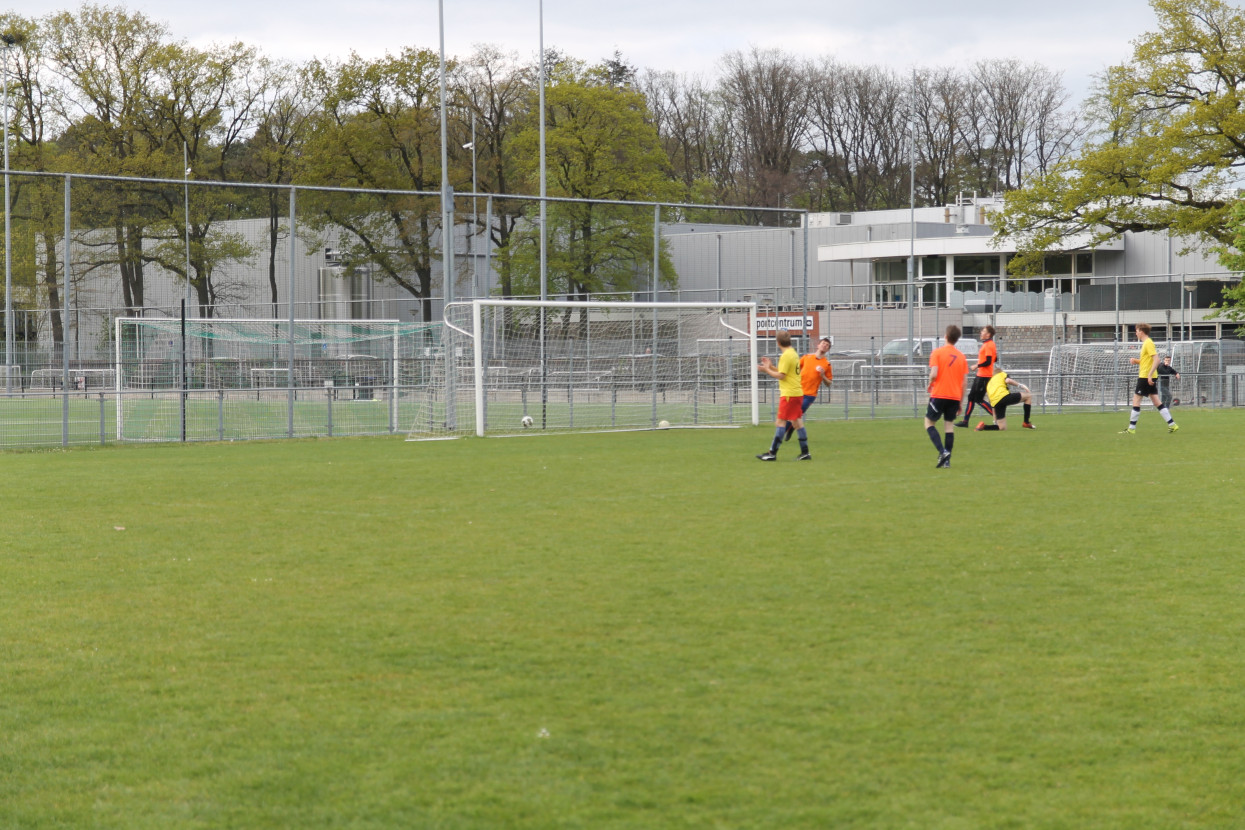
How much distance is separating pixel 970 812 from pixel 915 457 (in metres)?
13.8

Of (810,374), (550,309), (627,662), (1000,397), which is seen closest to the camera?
(627,662)

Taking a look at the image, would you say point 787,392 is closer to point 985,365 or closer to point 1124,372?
point 985,365

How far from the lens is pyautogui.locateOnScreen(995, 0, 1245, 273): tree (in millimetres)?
39000

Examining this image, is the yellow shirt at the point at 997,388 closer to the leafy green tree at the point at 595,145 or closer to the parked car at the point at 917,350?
the parked car at the point at 917,350

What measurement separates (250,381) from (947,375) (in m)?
13.8

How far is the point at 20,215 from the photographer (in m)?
31.2

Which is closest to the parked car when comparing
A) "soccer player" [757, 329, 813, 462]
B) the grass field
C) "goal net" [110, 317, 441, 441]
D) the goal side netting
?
the goal side netting

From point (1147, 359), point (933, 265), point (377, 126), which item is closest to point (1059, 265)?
point (933, 265)

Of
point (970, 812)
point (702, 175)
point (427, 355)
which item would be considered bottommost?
point (970, 812)

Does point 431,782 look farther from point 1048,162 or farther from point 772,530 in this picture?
point 1048,162

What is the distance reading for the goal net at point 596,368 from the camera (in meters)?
24.0

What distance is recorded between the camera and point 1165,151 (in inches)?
1553

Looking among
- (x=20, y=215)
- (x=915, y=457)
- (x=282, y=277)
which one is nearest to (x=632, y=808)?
(x=915, y=457)

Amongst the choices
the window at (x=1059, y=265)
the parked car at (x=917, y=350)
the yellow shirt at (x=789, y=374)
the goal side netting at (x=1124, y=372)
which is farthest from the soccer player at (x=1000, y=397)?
the window at (x=1059, y=265)
